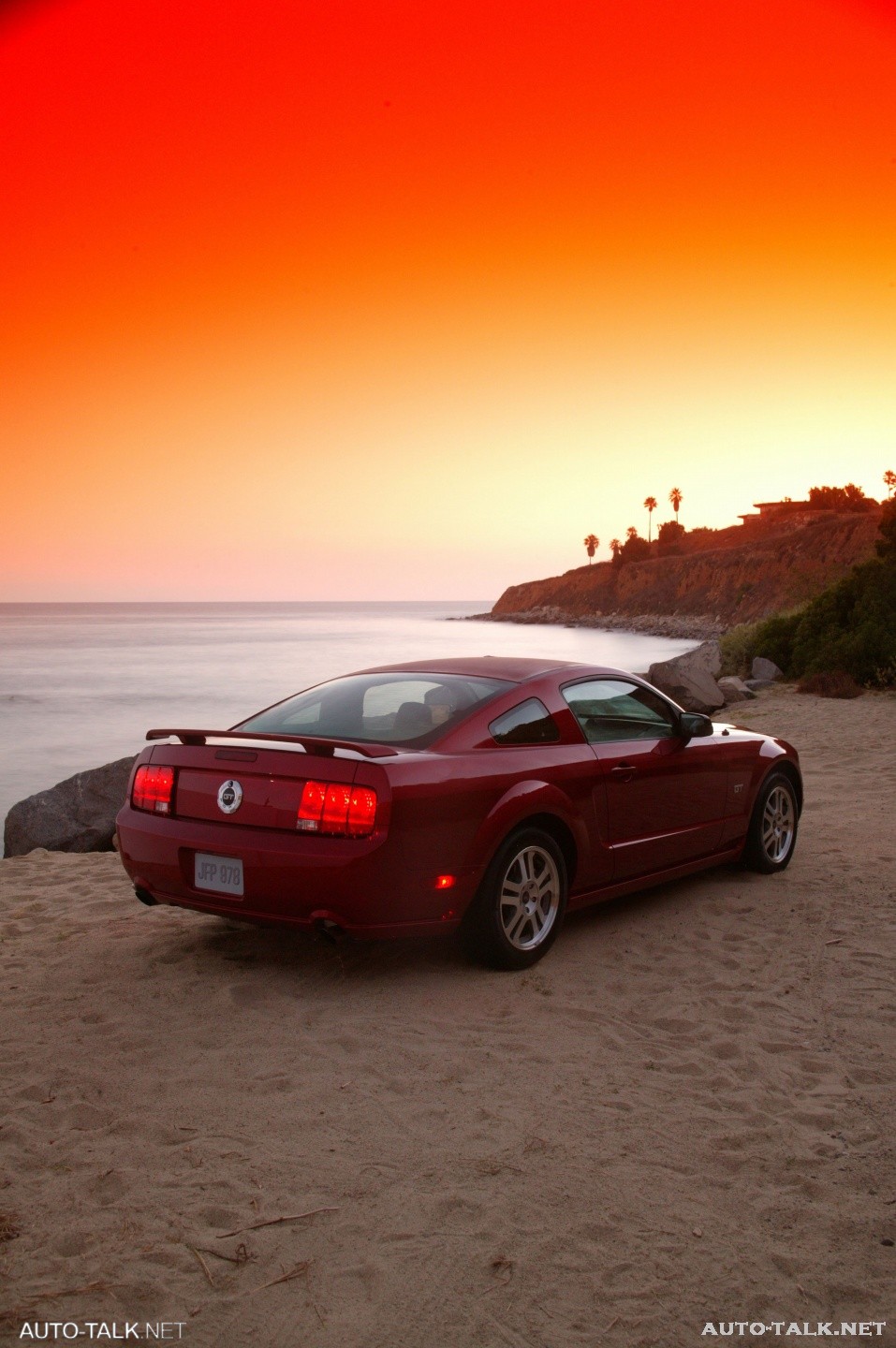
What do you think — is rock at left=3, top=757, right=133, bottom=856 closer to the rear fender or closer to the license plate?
the license plate

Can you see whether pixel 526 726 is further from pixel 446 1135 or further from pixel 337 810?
pixel 446 1135

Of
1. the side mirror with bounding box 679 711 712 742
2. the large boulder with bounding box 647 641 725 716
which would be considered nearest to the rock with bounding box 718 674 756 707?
the large boulder with bounding box 647 641 725 716

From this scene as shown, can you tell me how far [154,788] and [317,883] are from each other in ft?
3.84

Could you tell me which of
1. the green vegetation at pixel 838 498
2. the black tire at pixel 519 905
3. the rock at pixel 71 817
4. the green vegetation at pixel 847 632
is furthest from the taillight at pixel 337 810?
the green vegetation at pixel 838 498

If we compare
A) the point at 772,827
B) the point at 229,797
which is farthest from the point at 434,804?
the point at 772,827

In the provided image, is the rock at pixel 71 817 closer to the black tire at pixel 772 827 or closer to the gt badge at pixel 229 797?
the gt badge at pixel 229 797

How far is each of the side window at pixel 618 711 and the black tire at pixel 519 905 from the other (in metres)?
0.81

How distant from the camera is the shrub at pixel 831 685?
19.2 meters

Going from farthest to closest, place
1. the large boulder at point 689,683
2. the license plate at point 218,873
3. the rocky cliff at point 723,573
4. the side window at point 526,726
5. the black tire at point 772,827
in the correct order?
1. the rocky cliff at point 723,573
2. the large boulder at point 689,683
3. the black tire at point 772,827
4. the side window at point 526,726
5. the license plate at point 218,873

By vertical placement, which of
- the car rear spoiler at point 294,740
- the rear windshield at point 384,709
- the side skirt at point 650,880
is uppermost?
the rear windshield at point 384,709

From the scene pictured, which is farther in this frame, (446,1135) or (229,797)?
(229,797)

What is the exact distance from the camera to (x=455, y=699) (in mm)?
5500

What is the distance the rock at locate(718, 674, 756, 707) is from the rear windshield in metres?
15.1

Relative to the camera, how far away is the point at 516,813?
515 cm
